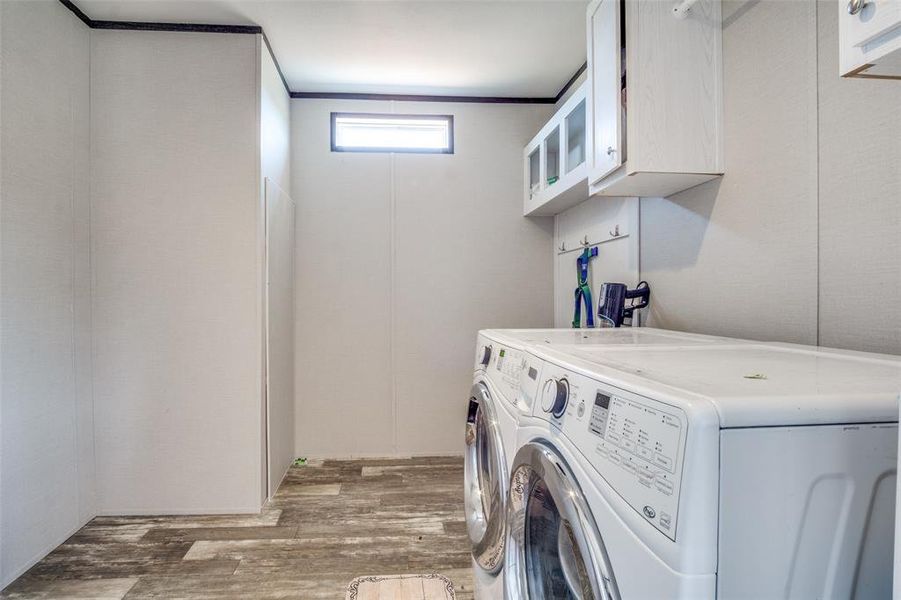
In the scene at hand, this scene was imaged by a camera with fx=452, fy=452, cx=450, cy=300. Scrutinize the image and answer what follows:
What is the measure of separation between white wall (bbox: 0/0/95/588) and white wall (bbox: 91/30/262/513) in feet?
0.32

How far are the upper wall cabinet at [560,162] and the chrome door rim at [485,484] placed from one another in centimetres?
118

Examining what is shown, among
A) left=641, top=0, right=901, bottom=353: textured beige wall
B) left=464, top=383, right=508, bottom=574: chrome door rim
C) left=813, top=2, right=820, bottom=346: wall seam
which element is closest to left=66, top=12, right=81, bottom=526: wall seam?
left=464, top=383, right=508, bottom=574: chrome door rim

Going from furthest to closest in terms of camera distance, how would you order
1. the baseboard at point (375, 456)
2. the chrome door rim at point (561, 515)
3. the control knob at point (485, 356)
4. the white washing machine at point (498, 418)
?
the baseboard at point (375, 456)
the control knob at point (485, 356)
the white washing machine at point (498, 418)
the chrome door rim at point (561, 515)

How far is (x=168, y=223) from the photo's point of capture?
2.30 metres

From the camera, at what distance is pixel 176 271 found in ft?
7.55

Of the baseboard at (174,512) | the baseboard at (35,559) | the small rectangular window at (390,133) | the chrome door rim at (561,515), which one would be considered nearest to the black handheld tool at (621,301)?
the chrome door rim at (561,515)

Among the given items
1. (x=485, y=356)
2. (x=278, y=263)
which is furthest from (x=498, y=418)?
(x=278, y=263)

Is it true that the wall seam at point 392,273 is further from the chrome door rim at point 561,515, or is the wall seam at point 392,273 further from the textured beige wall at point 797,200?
the chrome door rim at point 561,515

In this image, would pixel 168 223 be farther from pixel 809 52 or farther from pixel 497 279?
pixel 809 52

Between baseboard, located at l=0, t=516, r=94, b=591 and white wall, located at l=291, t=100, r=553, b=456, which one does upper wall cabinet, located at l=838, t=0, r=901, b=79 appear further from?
baseboard, located at l=0, t=516, r=94, b=591

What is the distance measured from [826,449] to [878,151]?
0.91 m

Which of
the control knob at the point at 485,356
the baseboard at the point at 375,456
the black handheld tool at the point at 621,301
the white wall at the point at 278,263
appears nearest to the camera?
the control knob at the point at 485,356

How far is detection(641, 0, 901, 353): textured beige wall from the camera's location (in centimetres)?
103

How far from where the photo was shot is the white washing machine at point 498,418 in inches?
43.7
